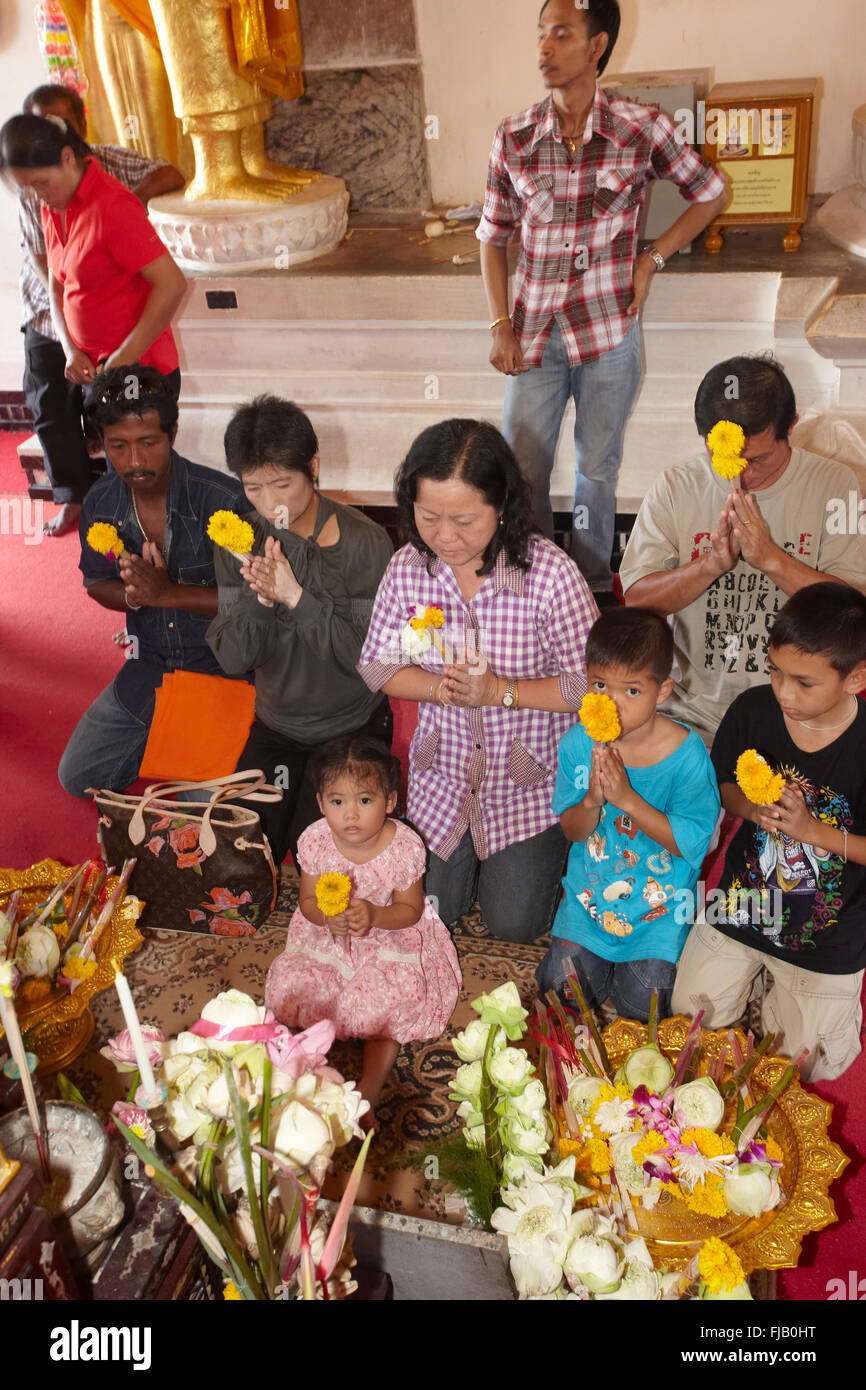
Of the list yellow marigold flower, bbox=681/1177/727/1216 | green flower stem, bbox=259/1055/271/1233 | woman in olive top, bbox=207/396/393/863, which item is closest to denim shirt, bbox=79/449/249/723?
woman in olive top, bbox=207/396/393/863

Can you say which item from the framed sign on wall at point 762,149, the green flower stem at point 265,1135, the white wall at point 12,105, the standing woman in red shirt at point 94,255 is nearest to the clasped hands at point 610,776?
the green flower stem at point 265,1135

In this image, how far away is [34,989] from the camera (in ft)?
6.26

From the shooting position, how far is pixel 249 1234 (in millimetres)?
1237

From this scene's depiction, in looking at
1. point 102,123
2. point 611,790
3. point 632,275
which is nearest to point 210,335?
point 102,123

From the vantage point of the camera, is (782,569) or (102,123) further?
(102,123)

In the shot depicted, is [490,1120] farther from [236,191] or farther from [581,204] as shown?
[236,191]

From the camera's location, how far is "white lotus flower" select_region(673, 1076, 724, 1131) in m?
1.42

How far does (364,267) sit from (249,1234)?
3796mm

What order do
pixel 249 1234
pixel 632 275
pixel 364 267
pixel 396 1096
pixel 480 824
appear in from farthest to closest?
1. pixel 364 267
2. pixel 632 275
3. pixel 480 824
4. pixel 396 1096
5. pixel 249 1234

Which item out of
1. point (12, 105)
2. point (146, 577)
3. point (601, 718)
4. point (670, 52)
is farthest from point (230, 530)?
point (12, 105)

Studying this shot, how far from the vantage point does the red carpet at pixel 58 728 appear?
6.15ft

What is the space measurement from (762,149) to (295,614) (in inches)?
103

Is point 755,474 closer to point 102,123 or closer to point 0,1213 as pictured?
point 0,1213

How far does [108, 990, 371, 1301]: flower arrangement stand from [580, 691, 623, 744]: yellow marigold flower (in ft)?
2.62
